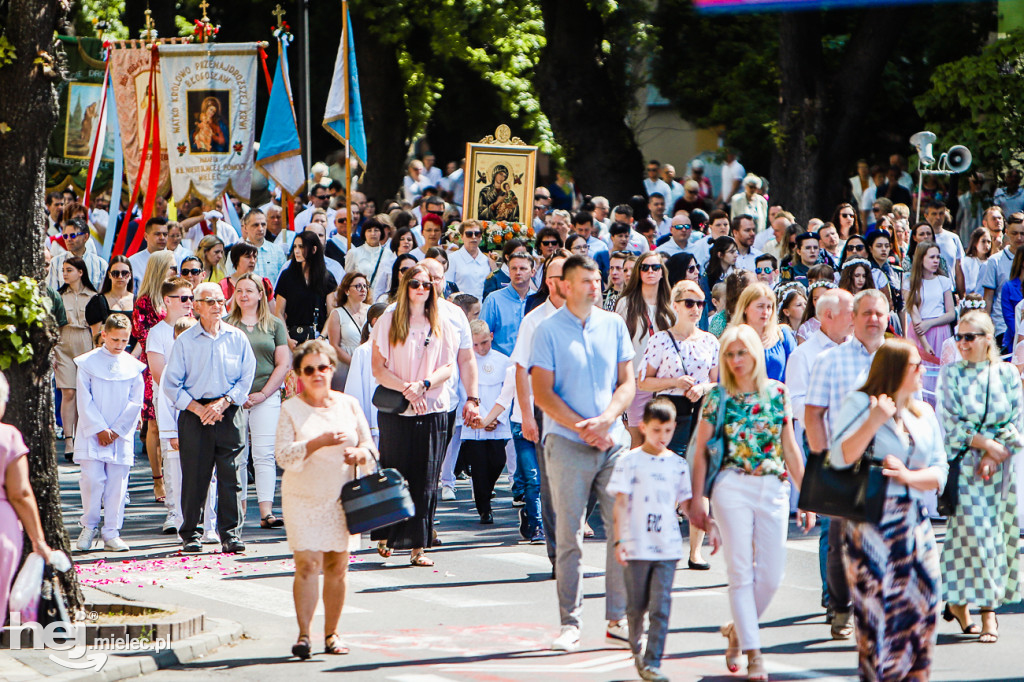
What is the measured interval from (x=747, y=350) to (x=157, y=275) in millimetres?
6457

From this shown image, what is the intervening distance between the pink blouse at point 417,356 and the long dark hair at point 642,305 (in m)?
1.37

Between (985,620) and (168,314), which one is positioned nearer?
(985,620)

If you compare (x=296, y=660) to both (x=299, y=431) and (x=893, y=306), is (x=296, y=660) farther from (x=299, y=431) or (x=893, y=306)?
(x=893, y=306)

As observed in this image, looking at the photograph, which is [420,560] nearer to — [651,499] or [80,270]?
[651,499]

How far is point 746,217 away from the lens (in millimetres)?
17391

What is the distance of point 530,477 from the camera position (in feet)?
37.6

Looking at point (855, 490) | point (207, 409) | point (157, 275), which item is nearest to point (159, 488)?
point (157, 275)

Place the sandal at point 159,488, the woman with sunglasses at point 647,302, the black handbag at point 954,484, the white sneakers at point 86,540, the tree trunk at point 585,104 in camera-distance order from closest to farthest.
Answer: the black handbag at point 954,484, the woman with sunglasses at point 647,302, the white sneakers at point 86,540, the sandal at point 159,488, the tree trunk at point 585,104

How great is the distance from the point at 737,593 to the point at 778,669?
0.53 metres


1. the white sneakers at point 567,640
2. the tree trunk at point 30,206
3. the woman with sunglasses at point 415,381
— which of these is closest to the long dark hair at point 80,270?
the woman with sunglasses at point 415,381

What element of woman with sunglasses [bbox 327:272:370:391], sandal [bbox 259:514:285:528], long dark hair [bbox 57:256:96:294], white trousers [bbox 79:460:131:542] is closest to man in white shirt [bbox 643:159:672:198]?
long dark hair [bbox 57:256:96:294]

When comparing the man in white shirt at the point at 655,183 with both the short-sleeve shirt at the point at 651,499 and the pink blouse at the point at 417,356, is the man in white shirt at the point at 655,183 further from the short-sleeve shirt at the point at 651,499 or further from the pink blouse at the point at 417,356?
the short-sleeve shirt at the point at 651,499

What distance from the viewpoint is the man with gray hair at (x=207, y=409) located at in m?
11.2

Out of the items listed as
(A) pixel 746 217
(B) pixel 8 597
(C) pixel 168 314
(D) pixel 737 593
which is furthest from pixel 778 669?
(A) pixel 746 217
